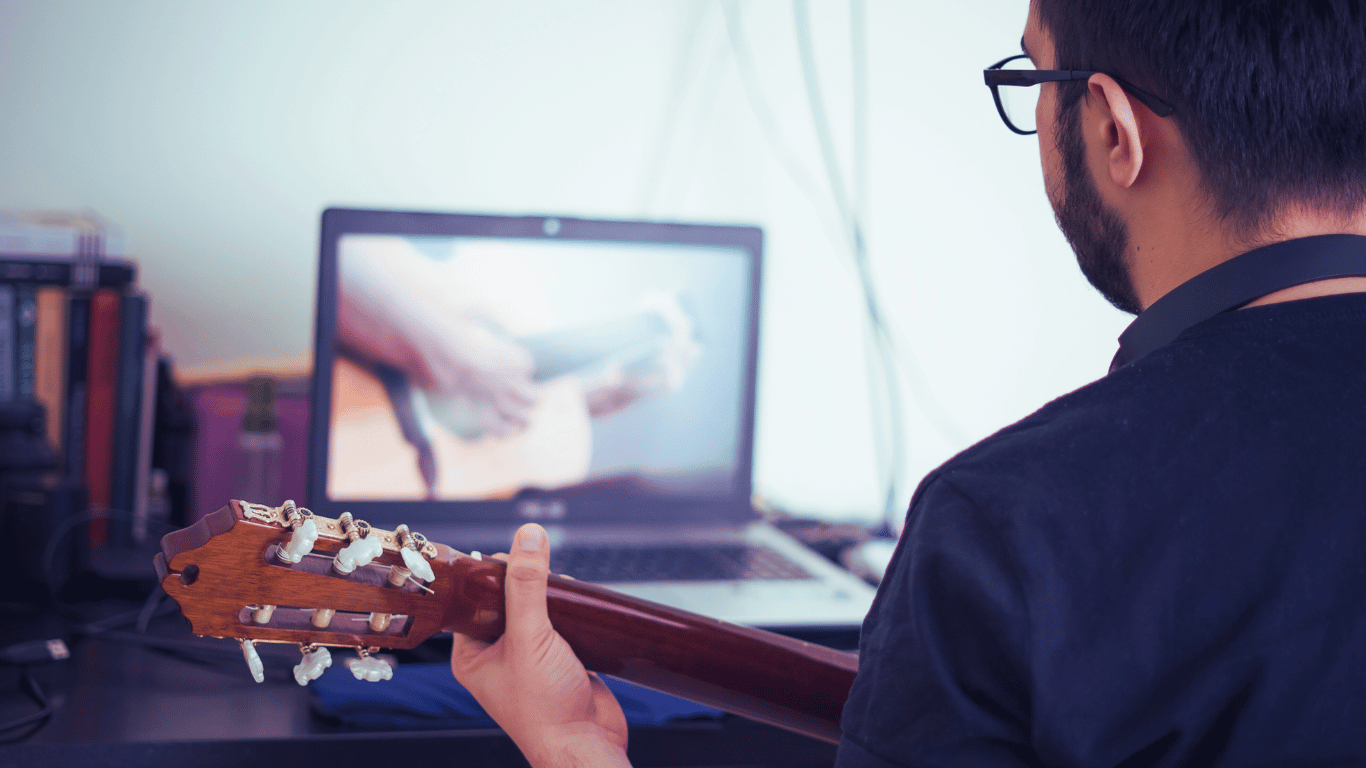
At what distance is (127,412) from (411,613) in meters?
0.69

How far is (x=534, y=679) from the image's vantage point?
2.29 feet

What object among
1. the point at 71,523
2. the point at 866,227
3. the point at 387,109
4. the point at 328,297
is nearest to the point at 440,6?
the point at 387,109

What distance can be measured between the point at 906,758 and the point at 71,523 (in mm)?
963

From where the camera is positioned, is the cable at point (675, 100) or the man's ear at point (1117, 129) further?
the cable at point (675, 100)

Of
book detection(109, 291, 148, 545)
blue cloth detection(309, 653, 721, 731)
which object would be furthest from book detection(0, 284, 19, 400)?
blue cloth detection(309, 653, 721, 731)

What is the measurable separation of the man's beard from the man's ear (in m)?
0.02

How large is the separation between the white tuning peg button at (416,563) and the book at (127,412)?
2.32 feet

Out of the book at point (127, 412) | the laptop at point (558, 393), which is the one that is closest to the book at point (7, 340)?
the book at point (127, 412)

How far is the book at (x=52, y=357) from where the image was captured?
1.12 metres

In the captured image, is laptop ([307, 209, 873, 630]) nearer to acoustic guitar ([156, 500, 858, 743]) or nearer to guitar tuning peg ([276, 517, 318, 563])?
acoustic guitar ([156, 500, 858, 743])

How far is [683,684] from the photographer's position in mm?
766

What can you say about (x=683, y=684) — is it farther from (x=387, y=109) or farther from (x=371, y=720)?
(x=387, y=109)

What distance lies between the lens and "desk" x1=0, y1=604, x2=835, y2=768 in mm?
757

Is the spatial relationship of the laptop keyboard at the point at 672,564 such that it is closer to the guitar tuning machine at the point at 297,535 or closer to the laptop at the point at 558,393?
the laptop at the point at 558,393
